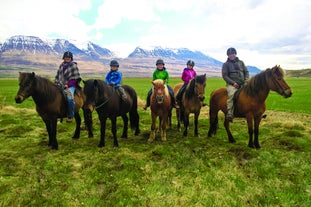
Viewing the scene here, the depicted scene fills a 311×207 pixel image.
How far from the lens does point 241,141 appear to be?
985cm

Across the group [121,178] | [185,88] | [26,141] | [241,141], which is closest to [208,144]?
[241,141]

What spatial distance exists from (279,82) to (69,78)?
296 inches

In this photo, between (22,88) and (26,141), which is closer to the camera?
(22,88)

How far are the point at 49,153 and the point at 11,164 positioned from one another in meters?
1.26

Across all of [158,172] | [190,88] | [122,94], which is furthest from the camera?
[190,88]

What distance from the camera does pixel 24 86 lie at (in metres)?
A: 7.83

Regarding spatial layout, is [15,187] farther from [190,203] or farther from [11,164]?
[190,203]

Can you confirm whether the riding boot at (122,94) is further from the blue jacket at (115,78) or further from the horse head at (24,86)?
the horse head at (24,86)

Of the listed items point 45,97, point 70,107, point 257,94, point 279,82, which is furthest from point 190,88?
point 45,97

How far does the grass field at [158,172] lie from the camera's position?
17.7 feet

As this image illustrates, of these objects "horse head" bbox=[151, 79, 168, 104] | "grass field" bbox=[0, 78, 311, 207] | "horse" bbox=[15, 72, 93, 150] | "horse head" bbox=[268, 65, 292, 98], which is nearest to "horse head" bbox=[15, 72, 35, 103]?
"horse" bbox=[15, 72, 93, 150]

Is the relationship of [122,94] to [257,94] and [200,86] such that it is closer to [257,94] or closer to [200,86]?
[200,86]

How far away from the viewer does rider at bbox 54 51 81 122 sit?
30.4 feet

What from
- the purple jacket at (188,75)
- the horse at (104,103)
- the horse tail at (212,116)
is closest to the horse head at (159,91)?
the horse at (104,103)
